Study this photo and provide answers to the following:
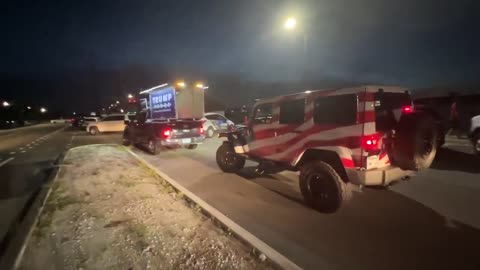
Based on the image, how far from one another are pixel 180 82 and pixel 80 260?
40.9 feet

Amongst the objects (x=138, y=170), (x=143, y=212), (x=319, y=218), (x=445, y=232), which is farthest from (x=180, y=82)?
(x=445, y=232)

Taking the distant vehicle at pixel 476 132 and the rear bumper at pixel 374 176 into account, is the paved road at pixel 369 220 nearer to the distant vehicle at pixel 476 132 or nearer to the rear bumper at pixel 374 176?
the rear bumper at pixel 374 176

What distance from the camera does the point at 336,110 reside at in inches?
223

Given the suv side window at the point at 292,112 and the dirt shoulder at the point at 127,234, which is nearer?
the dirt shoulder at the point at 127,234

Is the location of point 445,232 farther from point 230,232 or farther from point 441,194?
point 230,232

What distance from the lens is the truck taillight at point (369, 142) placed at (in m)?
5.10

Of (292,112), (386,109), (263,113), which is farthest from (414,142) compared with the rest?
(263,113)

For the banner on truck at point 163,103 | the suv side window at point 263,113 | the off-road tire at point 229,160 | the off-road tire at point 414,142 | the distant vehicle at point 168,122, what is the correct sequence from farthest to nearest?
the banner on truck at point 163,103 < the distant vehicle at point 168,122 < the off-road tire at point 229,160 < the suv side window at point 263,113 < the off-road tire at point 414,142

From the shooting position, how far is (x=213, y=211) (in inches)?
220

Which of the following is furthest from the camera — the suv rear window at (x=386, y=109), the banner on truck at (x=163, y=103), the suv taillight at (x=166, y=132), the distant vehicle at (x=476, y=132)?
the banner on truck at (x=163, y=103)

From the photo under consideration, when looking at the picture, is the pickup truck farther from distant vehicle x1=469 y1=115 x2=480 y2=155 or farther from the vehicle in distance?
distant vehicle x1=469 y1=115 x2=480 y2=155

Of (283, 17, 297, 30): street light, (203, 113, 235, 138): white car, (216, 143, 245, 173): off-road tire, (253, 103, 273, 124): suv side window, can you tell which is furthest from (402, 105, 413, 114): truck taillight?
(203, 113, 235, 138): white car

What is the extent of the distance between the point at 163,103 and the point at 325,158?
12.6 meters

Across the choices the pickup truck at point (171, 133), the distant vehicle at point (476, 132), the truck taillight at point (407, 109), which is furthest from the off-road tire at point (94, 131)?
the truck taillight at point (407, 109)
